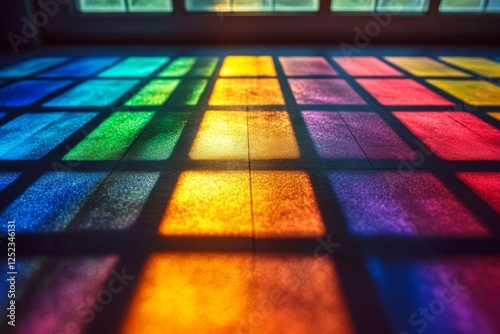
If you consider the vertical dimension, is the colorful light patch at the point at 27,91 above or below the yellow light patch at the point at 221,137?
above

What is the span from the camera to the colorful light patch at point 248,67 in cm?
559

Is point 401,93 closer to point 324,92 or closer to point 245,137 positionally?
point 324,92

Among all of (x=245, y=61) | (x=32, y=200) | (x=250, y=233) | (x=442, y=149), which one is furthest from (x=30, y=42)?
(x=442, y=149)

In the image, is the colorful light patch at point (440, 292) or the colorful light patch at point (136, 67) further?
the colorful light patch at point (136, 67)

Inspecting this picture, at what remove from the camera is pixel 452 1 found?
760 cm

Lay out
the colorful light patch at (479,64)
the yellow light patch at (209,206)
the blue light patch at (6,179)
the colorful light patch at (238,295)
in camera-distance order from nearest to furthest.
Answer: the colorful light patch at (238,295), the yellow light patch at (209,206), the blue light patch at (6,179), the colorful light patch at (479,64)

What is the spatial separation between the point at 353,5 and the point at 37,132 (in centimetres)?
711

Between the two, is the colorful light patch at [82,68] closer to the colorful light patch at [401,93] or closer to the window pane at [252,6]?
the window pane at [252,6]

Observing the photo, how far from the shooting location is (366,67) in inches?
235

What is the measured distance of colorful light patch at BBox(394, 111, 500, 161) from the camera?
309 centimetres
